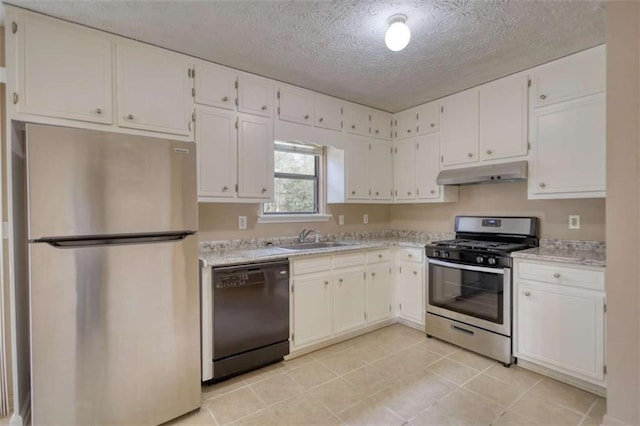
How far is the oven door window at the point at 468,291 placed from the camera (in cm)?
267

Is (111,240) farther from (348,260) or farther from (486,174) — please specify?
(486,174)

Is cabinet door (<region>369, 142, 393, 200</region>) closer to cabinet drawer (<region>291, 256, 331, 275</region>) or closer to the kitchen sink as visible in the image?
the kitchen sink

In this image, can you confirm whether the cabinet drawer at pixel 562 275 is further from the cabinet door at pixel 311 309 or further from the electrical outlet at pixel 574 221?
the cabinet door at pixel 311 309

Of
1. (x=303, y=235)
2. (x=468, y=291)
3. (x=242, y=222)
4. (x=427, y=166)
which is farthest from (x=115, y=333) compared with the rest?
(x=427, y=166)

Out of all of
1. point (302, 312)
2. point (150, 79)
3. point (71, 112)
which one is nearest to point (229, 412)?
point (302, 312)

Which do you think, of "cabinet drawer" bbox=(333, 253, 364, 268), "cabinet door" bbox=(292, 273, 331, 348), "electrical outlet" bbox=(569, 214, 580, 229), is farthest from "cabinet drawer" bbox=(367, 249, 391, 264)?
"electrical outlet" bbox=(569, 214, 580, 229)

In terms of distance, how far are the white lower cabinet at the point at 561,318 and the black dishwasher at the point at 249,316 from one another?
75.6 inches

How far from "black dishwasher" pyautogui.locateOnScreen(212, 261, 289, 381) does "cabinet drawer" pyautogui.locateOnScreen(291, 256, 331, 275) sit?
0.33ft

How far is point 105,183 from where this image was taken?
1.74 meters

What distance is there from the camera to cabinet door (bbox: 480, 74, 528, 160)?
9.07ft

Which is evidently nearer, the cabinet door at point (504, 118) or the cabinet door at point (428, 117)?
the cabinet door at point (504, 118)

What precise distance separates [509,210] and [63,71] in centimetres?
378

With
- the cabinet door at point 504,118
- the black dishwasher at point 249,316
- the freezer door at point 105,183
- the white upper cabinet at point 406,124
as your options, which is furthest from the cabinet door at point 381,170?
the freezer door at point 105,183

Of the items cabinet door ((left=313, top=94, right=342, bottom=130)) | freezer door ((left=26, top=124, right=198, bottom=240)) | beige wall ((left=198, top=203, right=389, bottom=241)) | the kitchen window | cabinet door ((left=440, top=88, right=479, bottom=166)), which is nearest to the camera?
freezer door ((left=26, top=124, right=198, bottom=240))
